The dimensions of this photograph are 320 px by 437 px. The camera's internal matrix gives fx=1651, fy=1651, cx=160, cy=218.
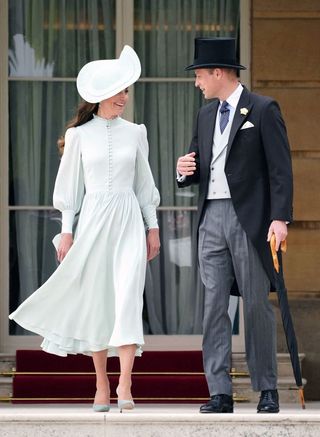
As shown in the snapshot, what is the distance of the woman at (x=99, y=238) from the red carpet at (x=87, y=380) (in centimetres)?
308

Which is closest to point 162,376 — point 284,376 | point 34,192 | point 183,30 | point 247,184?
point 284,376

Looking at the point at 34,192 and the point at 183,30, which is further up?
the point at 183,30

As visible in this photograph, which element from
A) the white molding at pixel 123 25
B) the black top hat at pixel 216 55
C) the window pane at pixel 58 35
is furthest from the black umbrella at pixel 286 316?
the window pane at pixel 58 35

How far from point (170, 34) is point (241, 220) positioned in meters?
4.65

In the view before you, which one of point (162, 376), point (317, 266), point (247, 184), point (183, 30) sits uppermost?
point (183, 30)

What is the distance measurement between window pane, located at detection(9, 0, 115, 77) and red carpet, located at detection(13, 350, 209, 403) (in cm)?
229

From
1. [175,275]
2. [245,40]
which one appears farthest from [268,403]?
[245,40]

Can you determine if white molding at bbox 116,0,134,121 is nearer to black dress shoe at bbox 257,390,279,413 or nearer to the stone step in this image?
black dress shoe at bbox 257,390,279,413

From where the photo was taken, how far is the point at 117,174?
879cm

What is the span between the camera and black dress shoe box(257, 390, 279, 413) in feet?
27.7

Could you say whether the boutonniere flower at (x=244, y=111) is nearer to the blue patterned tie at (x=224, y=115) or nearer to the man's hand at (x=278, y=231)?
the blue patterned tie at (x=224, y=115)

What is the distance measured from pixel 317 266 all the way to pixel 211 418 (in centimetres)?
467

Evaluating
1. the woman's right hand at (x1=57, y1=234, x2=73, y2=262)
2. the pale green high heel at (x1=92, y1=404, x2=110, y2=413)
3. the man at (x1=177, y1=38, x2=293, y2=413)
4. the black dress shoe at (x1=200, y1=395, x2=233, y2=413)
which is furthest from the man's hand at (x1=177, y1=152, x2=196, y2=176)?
the pale green high heel at (x1=92, y1=404, x2=110, y2=413)

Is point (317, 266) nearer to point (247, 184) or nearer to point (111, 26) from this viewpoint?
point (111, 26)
